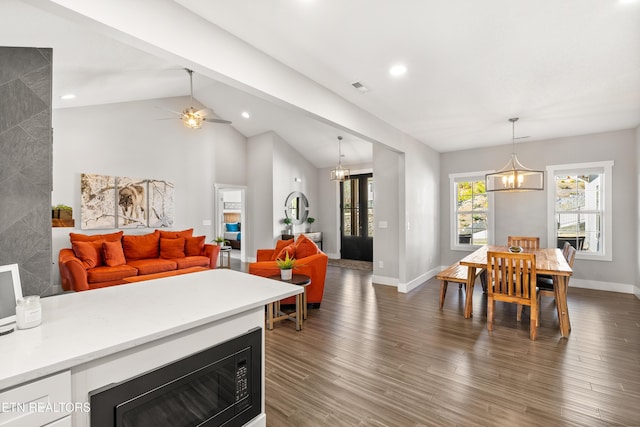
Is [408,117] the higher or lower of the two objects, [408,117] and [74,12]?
the higher

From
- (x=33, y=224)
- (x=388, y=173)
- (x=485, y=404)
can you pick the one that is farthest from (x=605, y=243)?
(x=33, y=224)

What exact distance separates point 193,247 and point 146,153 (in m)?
2.14

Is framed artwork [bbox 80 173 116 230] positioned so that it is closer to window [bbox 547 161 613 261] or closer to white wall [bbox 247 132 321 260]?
white wall [bbox 247 132 321 260]

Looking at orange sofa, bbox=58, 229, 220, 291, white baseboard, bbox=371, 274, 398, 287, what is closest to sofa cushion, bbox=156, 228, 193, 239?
orange sofa, bbox=58, 229, 220, 291

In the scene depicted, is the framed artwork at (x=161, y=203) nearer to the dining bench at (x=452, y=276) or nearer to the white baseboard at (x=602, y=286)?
the dining bench at (x=452, y=276)

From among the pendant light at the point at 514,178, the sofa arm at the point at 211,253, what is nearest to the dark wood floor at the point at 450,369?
the pendant light at the point at 514,178

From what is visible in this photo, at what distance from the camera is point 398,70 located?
117 inches

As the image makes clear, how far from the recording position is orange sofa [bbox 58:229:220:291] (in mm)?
4512

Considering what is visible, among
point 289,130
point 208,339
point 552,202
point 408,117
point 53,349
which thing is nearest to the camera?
point 53,349

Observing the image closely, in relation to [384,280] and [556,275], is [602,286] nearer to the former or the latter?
[556,275]

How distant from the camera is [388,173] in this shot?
566cm

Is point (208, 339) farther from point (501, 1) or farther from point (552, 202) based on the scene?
point (552, 202)

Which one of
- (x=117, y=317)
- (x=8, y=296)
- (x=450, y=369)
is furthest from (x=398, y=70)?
(x=8, y=296)

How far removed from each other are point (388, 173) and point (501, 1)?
3714 mm
